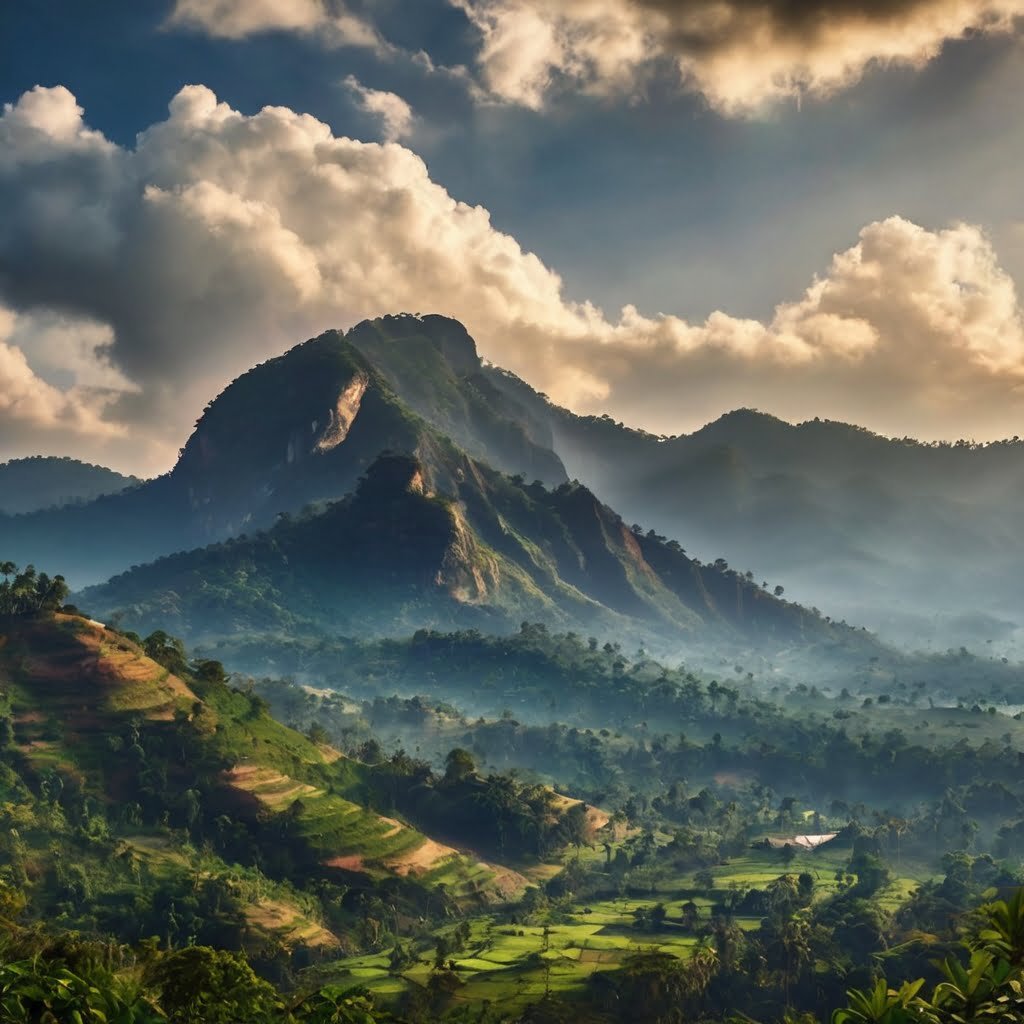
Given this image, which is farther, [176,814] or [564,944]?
[176,814]

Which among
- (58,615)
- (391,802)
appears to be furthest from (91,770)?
(391,802)

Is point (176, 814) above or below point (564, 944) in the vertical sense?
above

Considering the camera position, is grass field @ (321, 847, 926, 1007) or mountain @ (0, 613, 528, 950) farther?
mountain @ (0, 613, 528, 950)

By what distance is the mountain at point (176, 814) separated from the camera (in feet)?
294

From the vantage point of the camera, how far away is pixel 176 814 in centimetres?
10856

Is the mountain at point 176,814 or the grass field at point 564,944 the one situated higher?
the mountain at point 176,814

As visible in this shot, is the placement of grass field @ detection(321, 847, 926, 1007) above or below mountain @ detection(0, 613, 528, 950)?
below

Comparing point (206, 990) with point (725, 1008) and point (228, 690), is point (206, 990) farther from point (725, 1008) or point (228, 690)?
point (228, 690)

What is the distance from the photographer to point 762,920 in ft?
347

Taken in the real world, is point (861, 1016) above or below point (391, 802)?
above

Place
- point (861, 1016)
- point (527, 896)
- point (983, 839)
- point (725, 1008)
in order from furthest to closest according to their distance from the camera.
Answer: point (983, 839)
point (527, 896)
point (725, 1008)
point (861, 1016)

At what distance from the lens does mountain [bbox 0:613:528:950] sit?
8956cm

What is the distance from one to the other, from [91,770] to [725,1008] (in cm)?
7808

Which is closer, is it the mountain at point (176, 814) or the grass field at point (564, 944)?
the grass field at point (564, 944)
